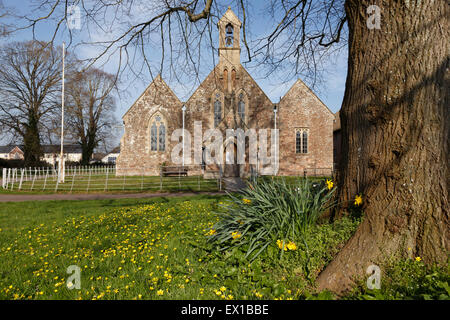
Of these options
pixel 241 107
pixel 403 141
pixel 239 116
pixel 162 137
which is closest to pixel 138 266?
pixel 403 141

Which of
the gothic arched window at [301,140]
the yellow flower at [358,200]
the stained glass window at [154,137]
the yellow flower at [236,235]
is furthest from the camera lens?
the gothic arched window at [301,140]

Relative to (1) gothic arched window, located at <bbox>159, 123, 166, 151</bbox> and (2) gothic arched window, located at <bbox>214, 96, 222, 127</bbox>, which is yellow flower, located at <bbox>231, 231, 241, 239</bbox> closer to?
(2) gothic arched window, located at <bbox>214, 96, 222, 127</bbox>

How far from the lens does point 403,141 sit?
8.91ft

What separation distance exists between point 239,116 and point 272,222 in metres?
20.1

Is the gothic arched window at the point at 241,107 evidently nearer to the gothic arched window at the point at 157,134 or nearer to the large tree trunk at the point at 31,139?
the gothic arched window at the point at 157,134

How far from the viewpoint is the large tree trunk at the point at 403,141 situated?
253 cm

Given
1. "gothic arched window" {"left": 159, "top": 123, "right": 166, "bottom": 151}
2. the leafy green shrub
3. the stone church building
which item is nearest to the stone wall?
the stone church building

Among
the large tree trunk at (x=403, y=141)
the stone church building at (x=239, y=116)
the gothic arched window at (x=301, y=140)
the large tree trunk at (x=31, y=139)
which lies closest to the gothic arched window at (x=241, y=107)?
the stone church building at (x=239, y=116)

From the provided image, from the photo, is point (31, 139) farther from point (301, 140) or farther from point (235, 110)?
point (301, 140)

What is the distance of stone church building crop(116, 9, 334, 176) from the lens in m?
23.4

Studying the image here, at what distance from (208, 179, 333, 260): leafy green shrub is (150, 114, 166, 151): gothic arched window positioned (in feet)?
69.8

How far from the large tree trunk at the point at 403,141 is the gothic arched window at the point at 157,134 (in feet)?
73.6
